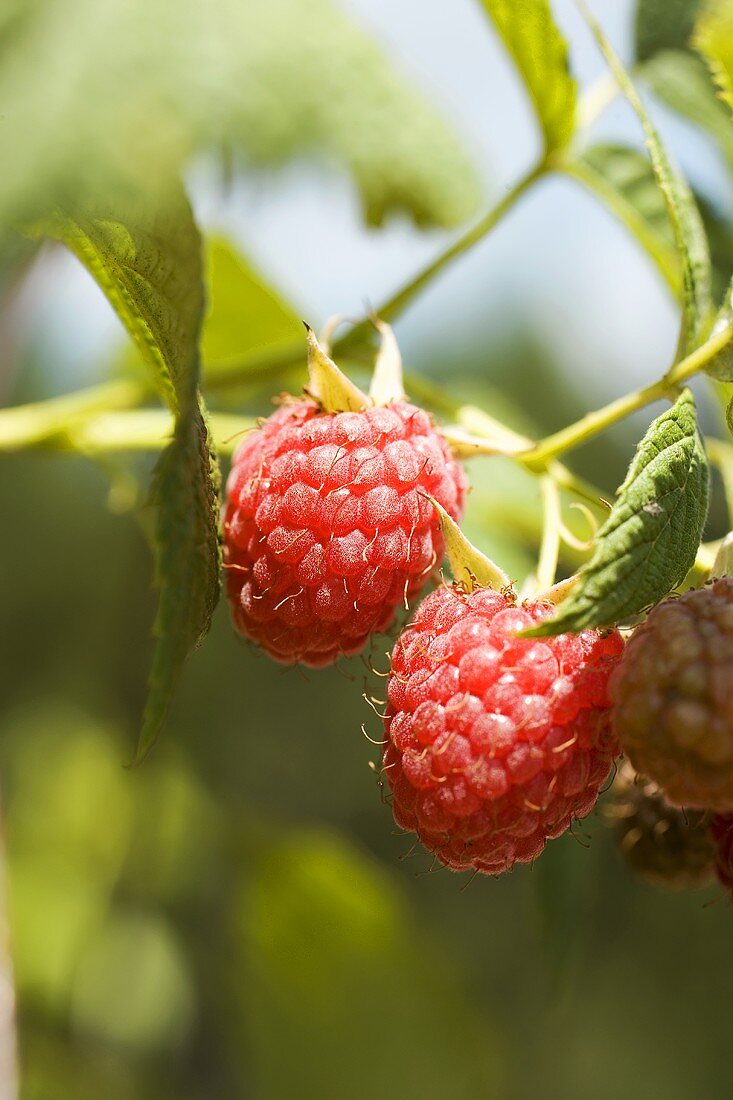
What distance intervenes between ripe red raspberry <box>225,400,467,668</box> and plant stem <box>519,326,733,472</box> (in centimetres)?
11

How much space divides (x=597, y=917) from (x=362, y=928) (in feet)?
17.6

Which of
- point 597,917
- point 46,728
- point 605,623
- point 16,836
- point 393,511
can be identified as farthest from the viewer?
point 597,917

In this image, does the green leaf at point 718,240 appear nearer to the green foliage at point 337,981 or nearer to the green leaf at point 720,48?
the green leaf at point 720,48

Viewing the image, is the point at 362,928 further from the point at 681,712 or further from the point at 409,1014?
the point at 681,712

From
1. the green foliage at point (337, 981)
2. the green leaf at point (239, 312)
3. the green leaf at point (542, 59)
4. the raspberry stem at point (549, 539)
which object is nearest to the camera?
the raspberry stem at point (549, 539)

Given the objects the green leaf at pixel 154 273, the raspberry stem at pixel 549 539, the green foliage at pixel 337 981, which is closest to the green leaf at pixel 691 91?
the raspberry stem at pixel 549 539

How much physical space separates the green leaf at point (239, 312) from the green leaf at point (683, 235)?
0.85 metres

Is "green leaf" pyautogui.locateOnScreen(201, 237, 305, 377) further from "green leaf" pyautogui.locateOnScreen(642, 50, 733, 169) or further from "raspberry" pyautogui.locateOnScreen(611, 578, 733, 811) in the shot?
"raspberry" pyautogui.locateOnScreen(611, 578, 733, 811)

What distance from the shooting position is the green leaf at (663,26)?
128cm

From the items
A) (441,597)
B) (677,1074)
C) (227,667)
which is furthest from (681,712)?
(677,1074)

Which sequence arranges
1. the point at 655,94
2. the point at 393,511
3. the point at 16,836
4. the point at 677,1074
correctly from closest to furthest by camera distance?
1. the point at 393,511
2. the point at 655,94
3. the point at 16,836
4. the point at 677,1074

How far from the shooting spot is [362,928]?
1827mm

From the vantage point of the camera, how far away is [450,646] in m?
0.69

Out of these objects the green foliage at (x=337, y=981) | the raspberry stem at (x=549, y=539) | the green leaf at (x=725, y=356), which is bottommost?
the green foliage at (x=337, y=981)
